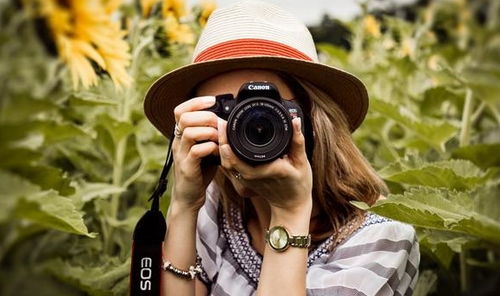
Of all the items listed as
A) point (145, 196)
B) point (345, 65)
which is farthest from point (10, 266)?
point (345, 65)

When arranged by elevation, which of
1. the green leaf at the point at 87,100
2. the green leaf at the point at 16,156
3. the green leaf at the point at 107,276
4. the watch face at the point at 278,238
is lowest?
the green leaf at the point at 107,276

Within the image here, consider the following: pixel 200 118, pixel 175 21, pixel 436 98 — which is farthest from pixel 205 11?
pixel 200 118

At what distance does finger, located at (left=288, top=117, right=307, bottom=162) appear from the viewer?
4.05 ft

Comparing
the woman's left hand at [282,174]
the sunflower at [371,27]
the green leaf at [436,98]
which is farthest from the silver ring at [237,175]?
the sunflower at [371,27]

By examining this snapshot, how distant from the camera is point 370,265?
1.44m

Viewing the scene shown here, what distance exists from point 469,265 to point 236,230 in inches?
21.6

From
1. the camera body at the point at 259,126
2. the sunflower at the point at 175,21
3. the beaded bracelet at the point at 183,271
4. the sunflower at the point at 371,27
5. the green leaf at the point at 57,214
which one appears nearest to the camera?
the green leaf at the point at 57,214

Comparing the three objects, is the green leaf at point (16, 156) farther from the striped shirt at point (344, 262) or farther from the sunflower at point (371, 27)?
the sunflower at point (371, 27)

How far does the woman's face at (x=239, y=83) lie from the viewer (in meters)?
1.40

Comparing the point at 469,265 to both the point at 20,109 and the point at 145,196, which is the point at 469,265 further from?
the point at 20,109

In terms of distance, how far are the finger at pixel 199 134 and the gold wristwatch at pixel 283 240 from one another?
188 mm

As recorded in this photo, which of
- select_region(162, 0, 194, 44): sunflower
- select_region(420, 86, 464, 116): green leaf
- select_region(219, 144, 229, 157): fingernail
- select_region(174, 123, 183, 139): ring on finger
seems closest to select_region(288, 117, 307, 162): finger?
select_region(219, 144, 229, 157): fingernail

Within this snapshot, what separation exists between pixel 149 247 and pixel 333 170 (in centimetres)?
39

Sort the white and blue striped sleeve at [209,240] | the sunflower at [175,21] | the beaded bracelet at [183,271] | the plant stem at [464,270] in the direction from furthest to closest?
the sunflower at [175,21]
the plant stem at [464,270]
the white and blue striped sleeve at [209,240]
the beaded bracelet at [183,271]
